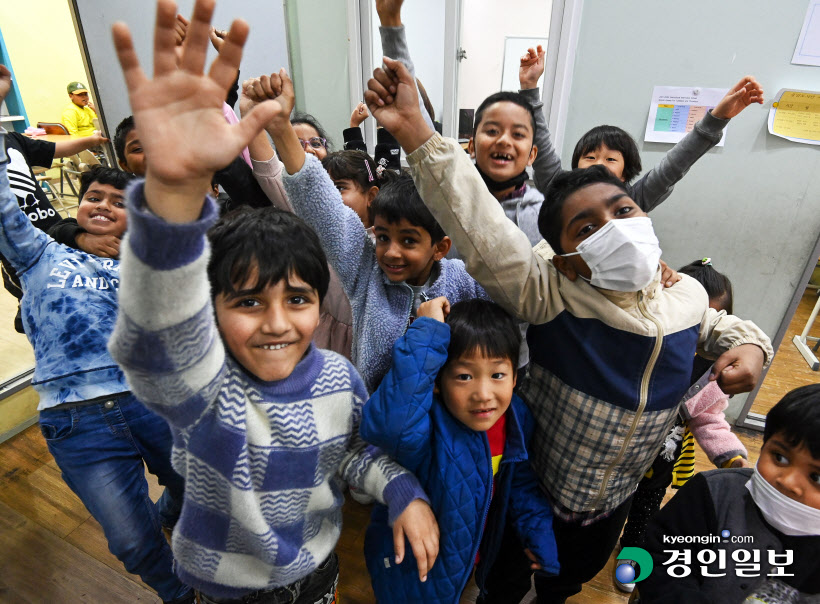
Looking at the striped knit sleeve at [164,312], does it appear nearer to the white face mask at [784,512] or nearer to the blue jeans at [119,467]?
the blue jeans at [119,467]

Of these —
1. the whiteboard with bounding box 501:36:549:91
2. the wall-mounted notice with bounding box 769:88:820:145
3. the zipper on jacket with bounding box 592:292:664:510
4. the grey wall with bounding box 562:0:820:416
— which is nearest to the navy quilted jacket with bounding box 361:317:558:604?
the zipper on jacket with bounding box 592:292:664:510

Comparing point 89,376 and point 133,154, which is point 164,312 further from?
point 133,154

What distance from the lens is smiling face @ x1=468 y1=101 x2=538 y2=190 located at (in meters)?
1.31

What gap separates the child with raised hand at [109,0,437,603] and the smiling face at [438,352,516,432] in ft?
0.60

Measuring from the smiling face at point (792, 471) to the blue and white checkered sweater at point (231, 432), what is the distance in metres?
0.70

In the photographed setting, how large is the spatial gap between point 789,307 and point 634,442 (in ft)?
5.93

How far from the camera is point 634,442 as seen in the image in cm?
96

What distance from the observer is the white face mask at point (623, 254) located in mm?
839

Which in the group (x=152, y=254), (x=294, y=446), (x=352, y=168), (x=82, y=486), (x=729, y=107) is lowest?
(x=82, y=486)

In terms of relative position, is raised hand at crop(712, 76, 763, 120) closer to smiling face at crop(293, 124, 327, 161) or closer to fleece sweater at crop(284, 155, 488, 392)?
fleece sweater at crop(284, 155, 488, 392)

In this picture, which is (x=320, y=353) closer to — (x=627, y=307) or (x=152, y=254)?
(x=152, y=254)

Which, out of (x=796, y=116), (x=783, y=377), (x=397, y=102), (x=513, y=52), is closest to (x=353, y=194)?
(x=397, y=102)

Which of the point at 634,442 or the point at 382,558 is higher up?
the point at 634,442

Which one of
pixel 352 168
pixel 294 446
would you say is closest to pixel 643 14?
pixel 352 168
